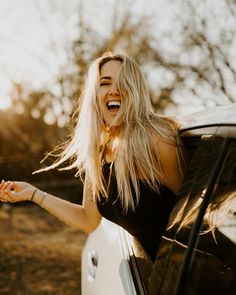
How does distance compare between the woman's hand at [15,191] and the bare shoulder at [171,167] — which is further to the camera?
the woman's hand at [15,191]

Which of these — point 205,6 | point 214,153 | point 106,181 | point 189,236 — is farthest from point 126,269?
point 205,6

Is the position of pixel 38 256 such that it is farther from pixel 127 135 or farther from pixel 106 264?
pixel 127 135

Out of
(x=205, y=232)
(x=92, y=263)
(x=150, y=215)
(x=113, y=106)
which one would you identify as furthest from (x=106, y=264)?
(x=205, y=232)

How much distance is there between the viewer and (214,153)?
158 cm

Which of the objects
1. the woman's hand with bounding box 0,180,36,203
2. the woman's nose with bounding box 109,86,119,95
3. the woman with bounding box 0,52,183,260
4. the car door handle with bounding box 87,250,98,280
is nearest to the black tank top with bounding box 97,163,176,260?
the woman with bounding box 0,52,183,260

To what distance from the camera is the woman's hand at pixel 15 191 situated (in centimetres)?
287

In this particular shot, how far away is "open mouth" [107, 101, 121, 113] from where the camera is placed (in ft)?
8.45

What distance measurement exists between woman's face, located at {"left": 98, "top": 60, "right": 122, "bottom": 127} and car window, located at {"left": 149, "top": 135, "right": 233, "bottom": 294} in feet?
2.81

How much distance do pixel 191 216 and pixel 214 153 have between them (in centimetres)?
22

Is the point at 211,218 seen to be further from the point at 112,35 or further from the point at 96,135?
the point at 112,35

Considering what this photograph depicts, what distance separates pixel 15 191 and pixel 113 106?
0.82 meters

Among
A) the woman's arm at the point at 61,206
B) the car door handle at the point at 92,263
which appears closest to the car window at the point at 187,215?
the car door handle at the point at 92,263

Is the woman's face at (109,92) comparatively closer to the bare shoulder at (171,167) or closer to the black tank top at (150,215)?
the bare shoulder at (171,167)

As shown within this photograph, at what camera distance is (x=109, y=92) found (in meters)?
2.63
